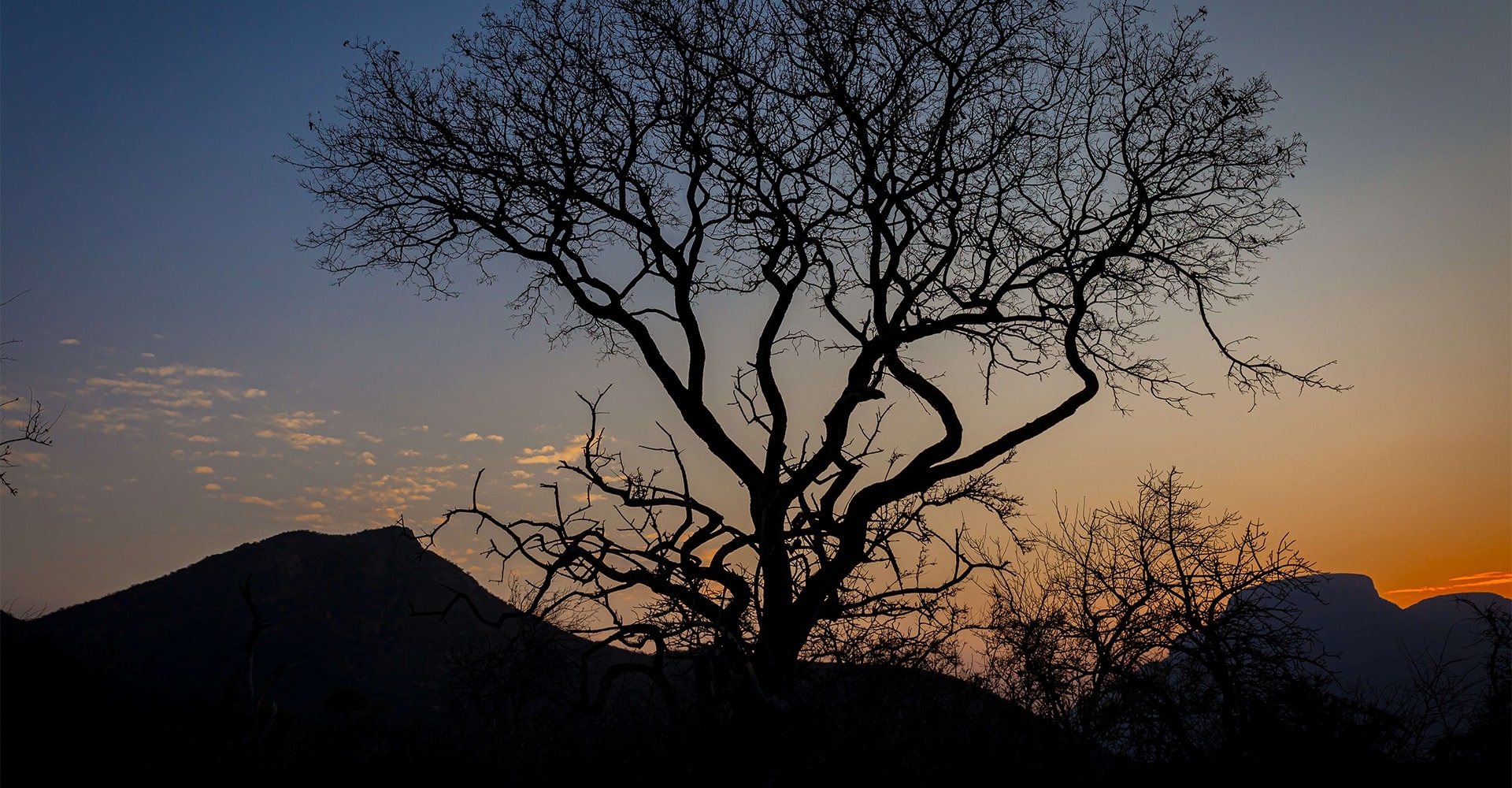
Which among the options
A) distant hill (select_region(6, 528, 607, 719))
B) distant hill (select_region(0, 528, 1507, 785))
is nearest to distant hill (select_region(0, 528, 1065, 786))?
distant hill (select_region(0, 528, 1507, 785))

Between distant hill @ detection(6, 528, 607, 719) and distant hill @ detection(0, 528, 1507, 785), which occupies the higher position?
distant hill @ detection(6, 528, 607, 719)

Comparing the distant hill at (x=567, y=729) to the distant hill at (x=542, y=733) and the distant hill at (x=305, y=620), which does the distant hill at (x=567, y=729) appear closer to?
the distant hill at (x=542, y=733)

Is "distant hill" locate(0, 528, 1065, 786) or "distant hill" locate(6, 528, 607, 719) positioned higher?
"distant hill" locate(6, 528, 607, 719)

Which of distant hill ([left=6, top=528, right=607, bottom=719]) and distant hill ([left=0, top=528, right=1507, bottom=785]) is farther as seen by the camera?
distant hill ([left=6, top=528, right=607, bottom=719])

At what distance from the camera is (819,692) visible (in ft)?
22.1

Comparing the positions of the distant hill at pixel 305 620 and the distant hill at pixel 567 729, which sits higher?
the distant hill at pixel 305 620

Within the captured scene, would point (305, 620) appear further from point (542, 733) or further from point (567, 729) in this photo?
point (542, 733)

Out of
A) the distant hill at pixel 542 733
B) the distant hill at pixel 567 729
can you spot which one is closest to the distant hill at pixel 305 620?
the distant hill at pixel 542 733

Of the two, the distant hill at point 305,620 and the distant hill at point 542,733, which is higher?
the distant hill at point 305,620

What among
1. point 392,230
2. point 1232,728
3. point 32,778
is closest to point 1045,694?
point 1232,728

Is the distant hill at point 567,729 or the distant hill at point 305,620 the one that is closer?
the distant hill at point 567,729

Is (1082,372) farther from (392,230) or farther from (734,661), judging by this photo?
(392,230)

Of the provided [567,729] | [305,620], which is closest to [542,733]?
[567,729]

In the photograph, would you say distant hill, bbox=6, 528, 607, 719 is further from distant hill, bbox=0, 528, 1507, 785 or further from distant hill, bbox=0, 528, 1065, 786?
distant hill, bbox=0, 528, 1507, 785
